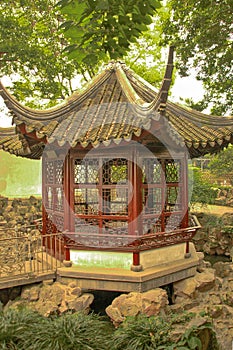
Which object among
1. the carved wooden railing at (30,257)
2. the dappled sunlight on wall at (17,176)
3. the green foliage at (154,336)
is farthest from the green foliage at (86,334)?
the dappled sunlight on wall at (17,176)

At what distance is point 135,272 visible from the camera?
6.09 metres

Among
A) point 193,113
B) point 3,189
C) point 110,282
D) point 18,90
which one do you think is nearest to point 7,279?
point 110,282

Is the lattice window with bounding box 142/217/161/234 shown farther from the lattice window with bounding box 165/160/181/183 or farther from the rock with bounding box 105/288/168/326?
the rock with bounding box 105/288/168/326

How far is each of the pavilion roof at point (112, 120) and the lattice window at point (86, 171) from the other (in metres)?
0.66

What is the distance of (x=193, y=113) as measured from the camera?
731cm

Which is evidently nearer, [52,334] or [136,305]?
[52,334]

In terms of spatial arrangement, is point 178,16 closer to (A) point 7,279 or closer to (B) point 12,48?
(B) point 12,48

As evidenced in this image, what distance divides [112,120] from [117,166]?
94 centimetres

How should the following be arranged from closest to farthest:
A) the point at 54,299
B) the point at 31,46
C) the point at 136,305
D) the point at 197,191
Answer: the point at 136,305, the point at 54,299, the point at 31,46, the point at 197,191

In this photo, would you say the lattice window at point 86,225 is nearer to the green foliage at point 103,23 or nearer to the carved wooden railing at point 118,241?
the carved wooden railing at point 118,241

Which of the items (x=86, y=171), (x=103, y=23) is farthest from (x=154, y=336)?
(x=86, y=171)

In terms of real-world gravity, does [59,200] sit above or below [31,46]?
below

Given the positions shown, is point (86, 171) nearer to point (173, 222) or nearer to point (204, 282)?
point (173, 222)

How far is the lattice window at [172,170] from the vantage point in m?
6.92
